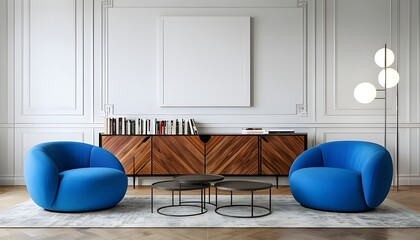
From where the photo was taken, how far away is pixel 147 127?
5.89 m

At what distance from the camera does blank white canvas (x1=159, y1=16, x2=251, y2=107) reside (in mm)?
6152

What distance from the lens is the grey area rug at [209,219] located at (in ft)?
12.4

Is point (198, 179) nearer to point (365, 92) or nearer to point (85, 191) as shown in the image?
point (85, 191)

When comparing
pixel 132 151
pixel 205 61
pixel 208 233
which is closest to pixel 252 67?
pixel 205 61

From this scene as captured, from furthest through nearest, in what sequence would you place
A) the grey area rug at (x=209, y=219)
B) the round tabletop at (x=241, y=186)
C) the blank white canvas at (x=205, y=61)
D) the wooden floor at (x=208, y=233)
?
1. the blank white canvas at (x=205, y=61)
2. the round tabletop at (x=241, y=186)
3. the grey area rug at (x=209, y=219)
4. the wooden floor at (x=208, y=233)

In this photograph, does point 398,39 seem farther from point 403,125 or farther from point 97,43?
point 97,43

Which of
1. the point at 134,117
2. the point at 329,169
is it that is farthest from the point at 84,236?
the point at 134,117

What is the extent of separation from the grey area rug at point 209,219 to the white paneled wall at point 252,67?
5.90ft

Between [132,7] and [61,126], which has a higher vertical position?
[132,7]

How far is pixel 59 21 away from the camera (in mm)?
6238

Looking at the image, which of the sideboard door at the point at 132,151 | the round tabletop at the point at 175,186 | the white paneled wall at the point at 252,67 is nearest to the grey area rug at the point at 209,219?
the round tabletop at the point at 175,186

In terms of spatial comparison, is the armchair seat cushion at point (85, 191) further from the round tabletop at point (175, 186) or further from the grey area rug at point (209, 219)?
the round tabletop at point (175, 186)

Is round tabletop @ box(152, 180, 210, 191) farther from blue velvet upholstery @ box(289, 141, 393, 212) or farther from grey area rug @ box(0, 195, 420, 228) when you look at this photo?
blue velvet upholstery @ box(289, 141, 393, 212)

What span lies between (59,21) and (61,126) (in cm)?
143
